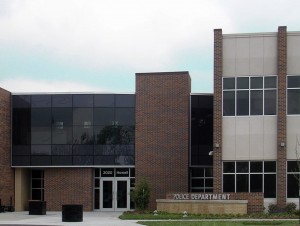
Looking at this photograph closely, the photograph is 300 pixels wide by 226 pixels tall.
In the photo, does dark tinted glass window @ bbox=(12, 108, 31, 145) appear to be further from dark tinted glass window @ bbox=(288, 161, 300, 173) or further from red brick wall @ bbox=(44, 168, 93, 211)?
dark tinted glass window @ bbox=(288, 161, 300, 173)

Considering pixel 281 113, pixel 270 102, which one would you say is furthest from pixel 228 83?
pixel 281 113

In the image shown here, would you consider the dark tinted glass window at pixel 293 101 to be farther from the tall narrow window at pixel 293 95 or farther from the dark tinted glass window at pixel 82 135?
the dark tinted glass window at pixel 82 135

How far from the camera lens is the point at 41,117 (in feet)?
127

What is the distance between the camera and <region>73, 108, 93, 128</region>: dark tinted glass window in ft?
126

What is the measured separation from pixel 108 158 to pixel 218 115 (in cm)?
878

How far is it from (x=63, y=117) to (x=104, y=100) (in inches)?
116

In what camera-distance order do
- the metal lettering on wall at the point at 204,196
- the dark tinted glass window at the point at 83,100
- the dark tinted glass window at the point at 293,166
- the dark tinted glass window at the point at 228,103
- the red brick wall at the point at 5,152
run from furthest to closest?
the dark tinted glass window at the point at 83,100 → the red brick wall at the point at 5,152 → the dark tinted glass window at the point at 228,103 → the dark tinted glass window at the point at 293,166 → the metal lettering on wall at the point at 204,196

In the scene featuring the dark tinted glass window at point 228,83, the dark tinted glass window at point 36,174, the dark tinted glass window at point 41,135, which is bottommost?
the dark tinted glass window at point 36,174

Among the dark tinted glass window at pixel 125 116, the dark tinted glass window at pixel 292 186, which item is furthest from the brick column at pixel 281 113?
the dark tinted glass window at pixel 125 116

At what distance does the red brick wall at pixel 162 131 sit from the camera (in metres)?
37.5

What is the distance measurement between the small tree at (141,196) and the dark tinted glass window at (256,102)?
7.82m

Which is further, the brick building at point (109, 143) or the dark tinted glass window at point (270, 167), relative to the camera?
the brick building at point (109, 143)

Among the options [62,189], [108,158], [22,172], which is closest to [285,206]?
[108,158]

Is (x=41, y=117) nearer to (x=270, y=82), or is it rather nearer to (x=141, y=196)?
(x=141, y=196)
